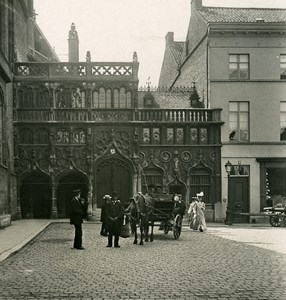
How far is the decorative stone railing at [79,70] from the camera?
34.0 meters

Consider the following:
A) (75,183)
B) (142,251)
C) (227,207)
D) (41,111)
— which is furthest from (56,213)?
(142,251)

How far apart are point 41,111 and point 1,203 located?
9323mm

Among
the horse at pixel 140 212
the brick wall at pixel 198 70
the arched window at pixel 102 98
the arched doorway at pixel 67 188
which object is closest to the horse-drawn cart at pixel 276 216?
the brick wall at pixel 198 70

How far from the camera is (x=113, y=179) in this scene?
34.3 meters

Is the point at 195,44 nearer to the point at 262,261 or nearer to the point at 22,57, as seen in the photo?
the point at 22,57

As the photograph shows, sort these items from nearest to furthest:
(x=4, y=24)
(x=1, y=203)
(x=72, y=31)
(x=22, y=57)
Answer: (x=1, y=203) < (x=4, y=24) < (x=22, y=57) < (x=72, y=31)

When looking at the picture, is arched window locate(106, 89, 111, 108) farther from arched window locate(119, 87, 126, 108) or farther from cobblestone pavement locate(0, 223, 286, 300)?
cobblestone pavement locate(0, 223, 286, 300)

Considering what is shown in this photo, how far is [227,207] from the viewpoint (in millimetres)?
32156

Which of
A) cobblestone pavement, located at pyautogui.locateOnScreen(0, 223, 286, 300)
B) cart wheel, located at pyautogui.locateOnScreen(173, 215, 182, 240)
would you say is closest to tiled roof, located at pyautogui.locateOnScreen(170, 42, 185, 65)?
cart wheel, located at pyautogui.locateOnScreen(173, 215, 182, 240)

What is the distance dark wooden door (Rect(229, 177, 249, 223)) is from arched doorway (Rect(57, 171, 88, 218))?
865cm

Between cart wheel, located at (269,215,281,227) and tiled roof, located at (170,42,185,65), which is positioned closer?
cart wheel, located at (269,215,281,227)

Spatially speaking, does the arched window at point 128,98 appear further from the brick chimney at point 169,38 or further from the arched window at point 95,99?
the brick chimney at point 169,38

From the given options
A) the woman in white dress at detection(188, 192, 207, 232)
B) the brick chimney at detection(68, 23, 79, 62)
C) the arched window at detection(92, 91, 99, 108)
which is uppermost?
the brick chimney at detection(68, 23, 79, 62)

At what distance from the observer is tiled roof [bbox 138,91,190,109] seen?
37.0m
